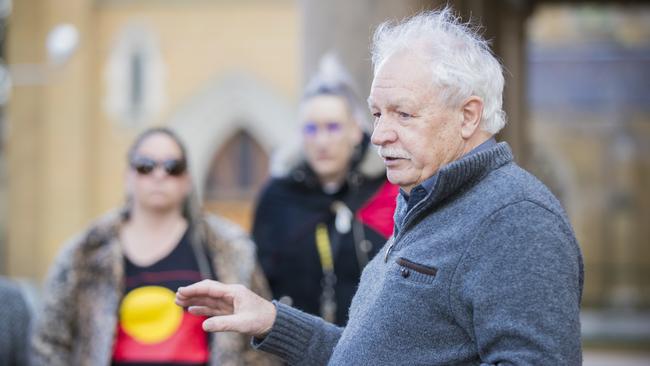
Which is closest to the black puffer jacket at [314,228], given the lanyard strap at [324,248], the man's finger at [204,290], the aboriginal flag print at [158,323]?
the lanyard strap at [324,248]

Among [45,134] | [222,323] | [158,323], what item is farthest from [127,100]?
[222,323]

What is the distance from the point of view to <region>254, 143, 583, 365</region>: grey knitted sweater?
6.28 ft

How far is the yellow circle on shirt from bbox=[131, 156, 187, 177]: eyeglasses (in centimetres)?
44

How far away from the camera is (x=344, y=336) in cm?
226

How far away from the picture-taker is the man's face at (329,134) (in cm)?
427

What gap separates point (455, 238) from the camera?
2.03m

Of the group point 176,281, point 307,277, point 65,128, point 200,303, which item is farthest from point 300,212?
point 65,128

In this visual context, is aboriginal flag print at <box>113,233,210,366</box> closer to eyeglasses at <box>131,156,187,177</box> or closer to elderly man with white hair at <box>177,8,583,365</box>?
eyeglasses at <box>131,156,187,177</box>

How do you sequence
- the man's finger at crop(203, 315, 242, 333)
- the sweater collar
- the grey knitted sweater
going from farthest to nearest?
the man's finger at crop(203, 315, 242, 333), the sweater collar, the grey knitted sweater

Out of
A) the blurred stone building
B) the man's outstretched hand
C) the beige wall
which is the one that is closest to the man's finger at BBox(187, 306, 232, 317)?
the man's outstretched hand

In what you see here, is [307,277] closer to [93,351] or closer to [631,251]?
[93,351]

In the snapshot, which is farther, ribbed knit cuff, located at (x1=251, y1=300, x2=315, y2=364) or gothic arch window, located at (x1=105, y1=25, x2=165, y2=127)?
gothic arch window, located at (x1=105, y1=25, x2=165, y2=127)

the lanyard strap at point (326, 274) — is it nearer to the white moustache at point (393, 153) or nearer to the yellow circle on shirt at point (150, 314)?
the yellow circle on shirt at point (150, 314)

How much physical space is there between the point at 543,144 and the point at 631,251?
3426 millimetres
